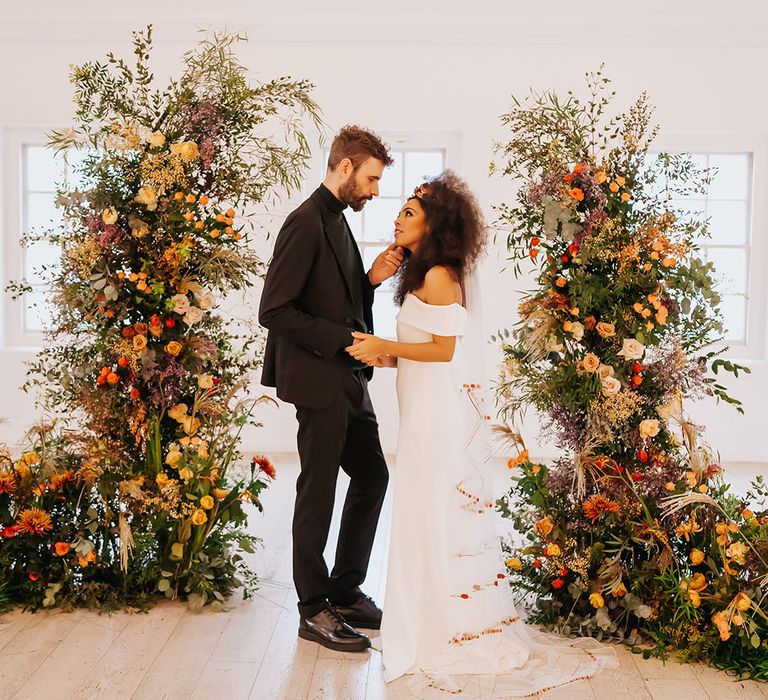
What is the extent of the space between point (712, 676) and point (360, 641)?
3.93 feet

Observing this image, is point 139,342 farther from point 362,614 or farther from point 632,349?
point 632,349

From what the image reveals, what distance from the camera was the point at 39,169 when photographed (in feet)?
24.9

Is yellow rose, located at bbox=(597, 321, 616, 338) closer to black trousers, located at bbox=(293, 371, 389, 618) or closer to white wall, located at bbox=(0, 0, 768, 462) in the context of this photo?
black trousers, located at bbox=(293, 371, 389, 618)

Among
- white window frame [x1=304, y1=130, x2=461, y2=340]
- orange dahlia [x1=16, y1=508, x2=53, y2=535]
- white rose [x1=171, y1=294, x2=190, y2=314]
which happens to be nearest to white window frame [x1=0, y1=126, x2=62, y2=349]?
white window frame [x1=304, y1=130, x2=461, y2=340]

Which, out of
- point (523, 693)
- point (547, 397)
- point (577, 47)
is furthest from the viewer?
point (577, 47)

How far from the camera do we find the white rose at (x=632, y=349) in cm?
347

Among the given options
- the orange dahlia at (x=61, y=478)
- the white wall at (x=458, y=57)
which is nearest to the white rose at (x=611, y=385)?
the orange dahlia at (x=61, y=478)

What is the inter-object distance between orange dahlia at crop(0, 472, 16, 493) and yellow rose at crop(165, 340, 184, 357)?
78 centimetres

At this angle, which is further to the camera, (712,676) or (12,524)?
(12,524)

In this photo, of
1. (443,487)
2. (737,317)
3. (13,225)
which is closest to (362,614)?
(443,487)

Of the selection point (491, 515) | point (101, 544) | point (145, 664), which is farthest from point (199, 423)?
point (491, 515)

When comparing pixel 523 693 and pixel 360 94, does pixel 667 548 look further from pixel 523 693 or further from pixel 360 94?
pixel 360 94

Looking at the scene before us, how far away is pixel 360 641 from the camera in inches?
138

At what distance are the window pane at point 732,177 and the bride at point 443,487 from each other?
4.58 metres
